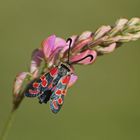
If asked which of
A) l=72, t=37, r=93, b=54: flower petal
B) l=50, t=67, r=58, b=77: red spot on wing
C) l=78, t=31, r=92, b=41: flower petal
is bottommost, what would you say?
l=50, t=67, r=58, b=77: red spot on wing

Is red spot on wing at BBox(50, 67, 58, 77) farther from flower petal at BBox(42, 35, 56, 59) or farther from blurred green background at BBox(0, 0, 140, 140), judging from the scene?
blurred green background at BBox(0, 0, 140, 140)

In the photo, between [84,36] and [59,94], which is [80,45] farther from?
[59,94]

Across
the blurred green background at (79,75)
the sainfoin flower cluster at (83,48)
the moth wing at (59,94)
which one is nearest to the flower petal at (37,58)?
the sainfoin flower cluster at (83,48)

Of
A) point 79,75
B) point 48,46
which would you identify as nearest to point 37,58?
point 48,46

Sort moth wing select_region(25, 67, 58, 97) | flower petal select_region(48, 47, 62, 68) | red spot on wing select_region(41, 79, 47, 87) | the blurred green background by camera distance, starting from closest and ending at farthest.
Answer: moth wing select_region(25, 67, 58, 97)
flower petal select_region(48, 47, 62, 68)
red spot on wing select_region(41, 79, 47, 87)
the blurred green background

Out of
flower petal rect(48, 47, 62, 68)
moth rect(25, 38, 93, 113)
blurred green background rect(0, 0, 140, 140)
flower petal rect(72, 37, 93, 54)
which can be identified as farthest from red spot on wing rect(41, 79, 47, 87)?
blurred green background rect(0, 0, 140, 140)

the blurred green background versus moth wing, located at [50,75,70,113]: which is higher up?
the blurred green background

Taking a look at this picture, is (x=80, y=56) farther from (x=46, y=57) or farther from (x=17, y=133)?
(x=17, y=133)

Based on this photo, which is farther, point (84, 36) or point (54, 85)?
point (54, 85)
